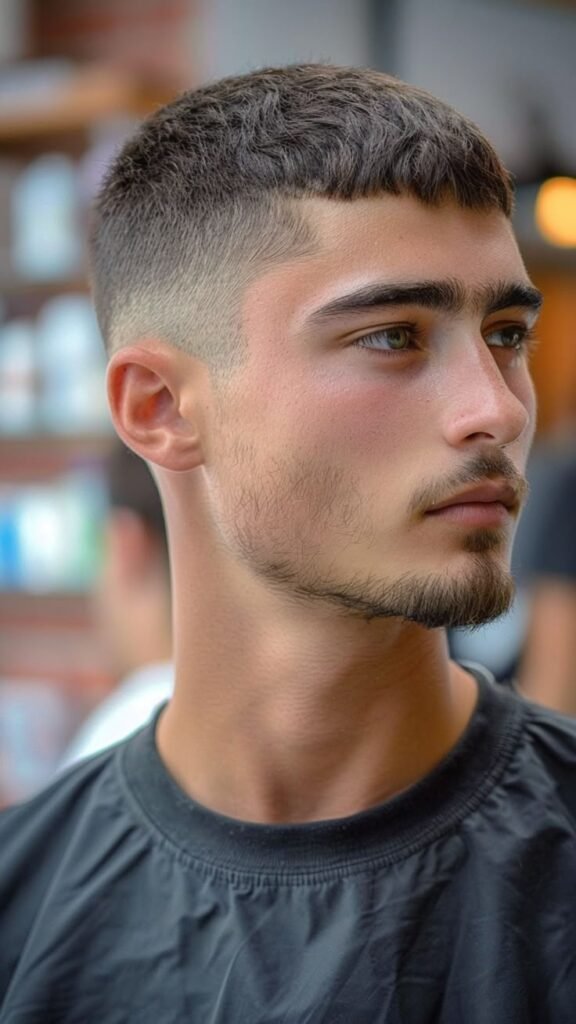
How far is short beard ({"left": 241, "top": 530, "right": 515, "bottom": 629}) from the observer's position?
3.62 feet

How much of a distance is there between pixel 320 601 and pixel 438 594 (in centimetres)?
12

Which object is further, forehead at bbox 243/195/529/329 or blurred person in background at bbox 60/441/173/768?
blurred person in background at bbox 60/441/173/768

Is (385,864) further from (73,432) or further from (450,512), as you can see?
(73,432)

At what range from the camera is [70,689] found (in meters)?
3.77

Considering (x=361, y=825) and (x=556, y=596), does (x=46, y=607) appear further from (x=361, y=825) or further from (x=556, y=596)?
(x=361, y=825)

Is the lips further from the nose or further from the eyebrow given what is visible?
the eyebrow

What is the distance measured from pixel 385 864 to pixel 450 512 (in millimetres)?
320

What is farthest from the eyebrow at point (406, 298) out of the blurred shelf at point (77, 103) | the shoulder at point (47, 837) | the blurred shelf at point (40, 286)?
the blurred shelf at point (40, 286)

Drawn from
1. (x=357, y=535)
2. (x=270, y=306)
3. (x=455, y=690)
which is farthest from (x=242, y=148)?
(x=455, y=690)

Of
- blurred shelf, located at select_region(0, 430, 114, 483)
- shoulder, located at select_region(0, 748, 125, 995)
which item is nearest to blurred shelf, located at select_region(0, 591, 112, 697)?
blurred shelf, located at select_region(0, 430, 114, 483)

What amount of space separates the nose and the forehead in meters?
0.07

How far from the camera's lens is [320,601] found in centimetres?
117

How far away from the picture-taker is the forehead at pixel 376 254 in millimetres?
1117

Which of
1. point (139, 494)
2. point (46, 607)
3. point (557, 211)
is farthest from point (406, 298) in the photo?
point (46, 607)
